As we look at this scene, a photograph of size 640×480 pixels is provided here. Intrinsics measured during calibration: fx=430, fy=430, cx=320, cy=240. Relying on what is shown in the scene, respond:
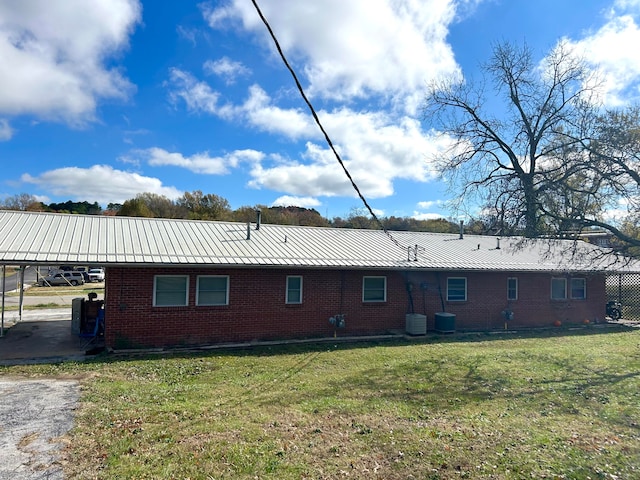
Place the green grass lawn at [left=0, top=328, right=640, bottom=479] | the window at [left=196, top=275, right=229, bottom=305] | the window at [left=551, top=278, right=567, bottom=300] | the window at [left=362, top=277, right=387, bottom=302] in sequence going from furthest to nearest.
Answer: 1. the window at [left=551, top=278, right=567, bottom=300]
2. the window at [left=362, top=277, right=387, bottom=302]
3. the window at [left=196, top=275, right=229, bottom=305]
4. the green grass lawn at [left=0, top=328, right=640, bottom=479]

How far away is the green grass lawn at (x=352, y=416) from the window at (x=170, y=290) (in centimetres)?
177

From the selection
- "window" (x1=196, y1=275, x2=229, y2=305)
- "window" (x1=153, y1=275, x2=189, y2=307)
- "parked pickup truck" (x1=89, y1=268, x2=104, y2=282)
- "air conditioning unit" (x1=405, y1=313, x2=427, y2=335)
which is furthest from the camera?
"parked pickup truck" (x1=89, y1=268, x2=104, y2=282)

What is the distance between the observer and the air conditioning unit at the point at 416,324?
14.0 meters

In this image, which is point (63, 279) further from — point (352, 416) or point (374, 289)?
point (352, 416)

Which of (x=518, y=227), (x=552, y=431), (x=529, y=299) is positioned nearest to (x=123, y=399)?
(x=552, y=431)

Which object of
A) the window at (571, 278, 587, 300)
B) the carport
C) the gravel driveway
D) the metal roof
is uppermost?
the metal roof

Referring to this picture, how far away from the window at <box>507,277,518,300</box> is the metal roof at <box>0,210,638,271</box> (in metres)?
0.64

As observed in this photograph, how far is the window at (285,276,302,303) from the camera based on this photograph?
13.1 m

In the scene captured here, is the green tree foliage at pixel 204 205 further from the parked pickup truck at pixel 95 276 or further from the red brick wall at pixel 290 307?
the red brick wall at pixel 290 307

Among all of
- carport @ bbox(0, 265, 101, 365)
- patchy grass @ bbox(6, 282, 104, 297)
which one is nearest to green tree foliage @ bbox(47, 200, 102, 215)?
patchy grass @ bbox(6, 282, 104, 297)

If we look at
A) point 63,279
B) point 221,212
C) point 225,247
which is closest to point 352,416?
point 225,247

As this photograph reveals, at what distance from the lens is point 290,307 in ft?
42.7

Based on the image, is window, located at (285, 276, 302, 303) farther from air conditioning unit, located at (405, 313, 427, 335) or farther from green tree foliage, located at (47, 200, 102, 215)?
green tree foliage, located at (47, 200, 102, 215)

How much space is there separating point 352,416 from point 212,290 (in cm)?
682
